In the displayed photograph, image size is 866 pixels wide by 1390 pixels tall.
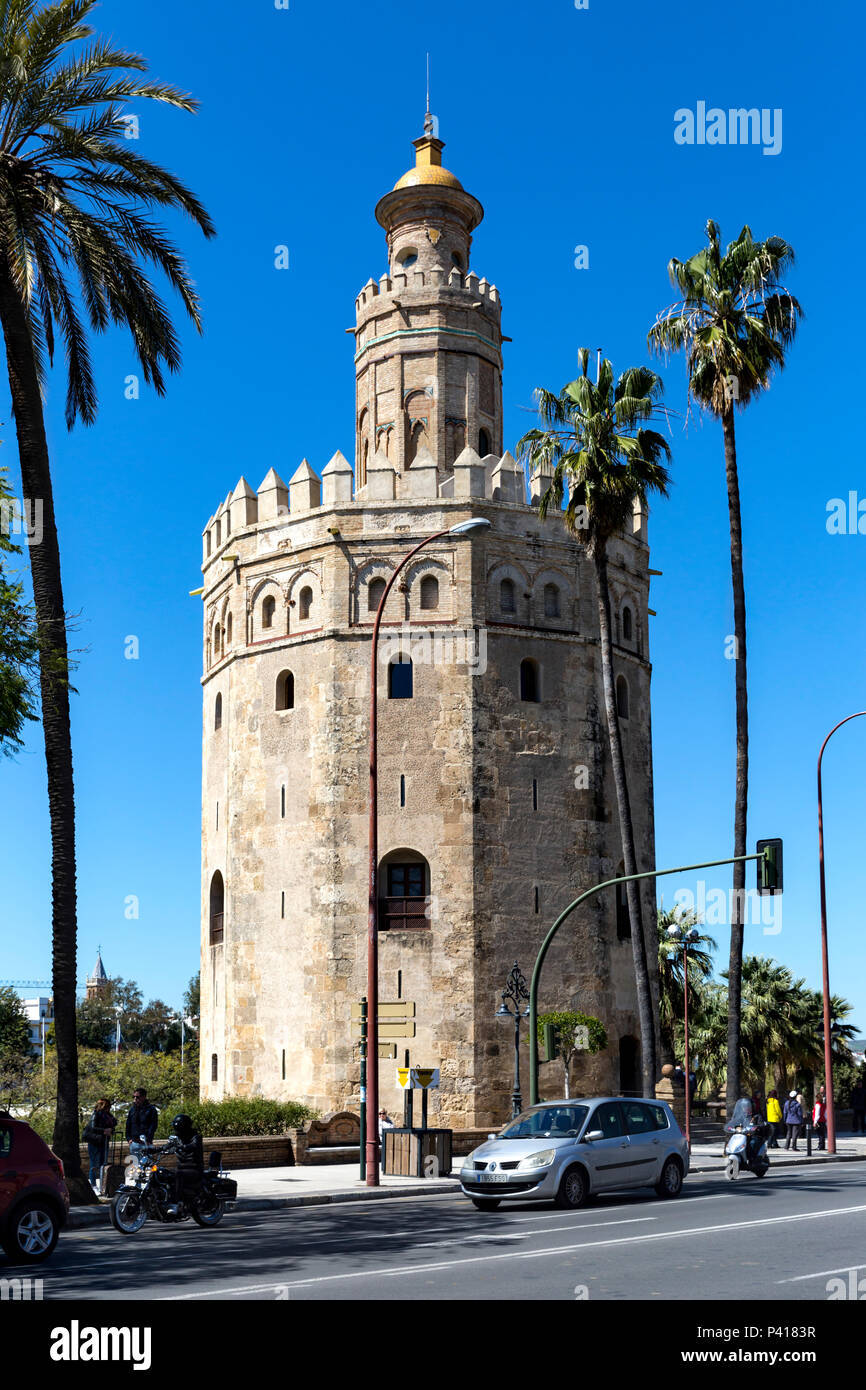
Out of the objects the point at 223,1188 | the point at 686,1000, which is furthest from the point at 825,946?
the point at 223,1188

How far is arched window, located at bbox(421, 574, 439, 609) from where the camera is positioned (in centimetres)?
3562

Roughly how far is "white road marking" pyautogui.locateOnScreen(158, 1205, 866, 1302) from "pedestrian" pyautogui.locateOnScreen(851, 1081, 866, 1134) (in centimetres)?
2506

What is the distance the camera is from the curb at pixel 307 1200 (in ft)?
62.6

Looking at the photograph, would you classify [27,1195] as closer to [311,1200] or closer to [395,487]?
[311,1200]

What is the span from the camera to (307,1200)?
20.8 meters

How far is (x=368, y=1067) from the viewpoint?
79.0 ft

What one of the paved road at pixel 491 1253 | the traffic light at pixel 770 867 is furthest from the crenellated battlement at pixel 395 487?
the paved road at pixel 491 1253

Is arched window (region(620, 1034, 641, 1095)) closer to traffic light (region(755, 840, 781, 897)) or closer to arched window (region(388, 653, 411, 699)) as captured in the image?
arched window (region(388, 653, 411, 699))

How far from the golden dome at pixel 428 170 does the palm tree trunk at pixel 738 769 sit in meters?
12.7

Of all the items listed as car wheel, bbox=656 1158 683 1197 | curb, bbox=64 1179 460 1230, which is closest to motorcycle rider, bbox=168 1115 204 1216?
curb, bbox=64 1179 460 1230

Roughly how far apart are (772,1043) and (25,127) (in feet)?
109

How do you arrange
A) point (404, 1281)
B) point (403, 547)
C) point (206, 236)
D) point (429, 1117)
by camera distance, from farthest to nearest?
1. point (403, 547)
2. point (429, 1117)
3. point (206, 236)
4. point (404, 1281)
